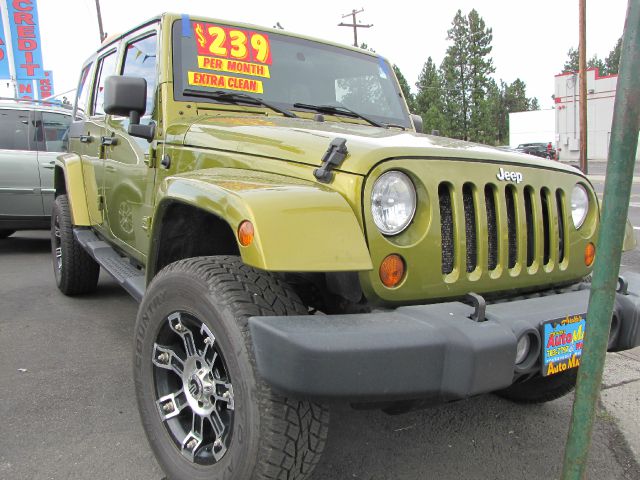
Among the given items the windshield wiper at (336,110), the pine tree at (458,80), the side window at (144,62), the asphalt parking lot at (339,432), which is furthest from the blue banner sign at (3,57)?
the pine tree at (458,80)

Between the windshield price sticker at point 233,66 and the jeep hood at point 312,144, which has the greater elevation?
the windshield price sticker at point 233,66

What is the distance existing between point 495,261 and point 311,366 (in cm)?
95

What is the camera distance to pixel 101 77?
14.8 feet

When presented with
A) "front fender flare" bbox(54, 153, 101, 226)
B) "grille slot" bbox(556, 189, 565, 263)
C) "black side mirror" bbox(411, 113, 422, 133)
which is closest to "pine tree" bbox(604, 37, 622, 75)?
"black side mirror" bbox(411, 113, 422, 133)

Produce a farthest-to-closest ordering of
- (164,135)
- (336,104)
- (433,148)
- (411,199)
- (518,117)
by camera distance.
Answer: (518,117), (336,104), (164,135), (433,148), (411,199)

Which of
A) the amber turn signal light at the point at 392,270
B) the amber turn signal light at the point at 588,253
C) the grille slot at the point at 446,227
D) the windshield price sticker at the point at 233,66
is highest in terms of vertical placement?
the windshield price sticker at the point at 233,66

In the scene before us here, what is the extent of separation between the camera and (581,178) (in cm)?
256

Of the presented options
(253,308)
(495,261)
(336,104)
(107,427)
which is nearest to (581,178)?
(495,261)

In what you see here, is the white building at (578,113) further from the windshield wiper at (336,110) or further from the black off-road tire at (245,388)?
the black off-road tire at (245,388)

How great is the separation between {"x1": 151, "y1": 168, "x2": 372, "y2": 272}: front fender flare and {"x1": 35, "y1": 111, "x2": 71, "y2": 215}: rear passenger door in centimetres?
561

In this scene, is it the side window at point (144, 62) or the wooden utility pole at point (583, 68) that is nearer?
the side window at point (144, 62)

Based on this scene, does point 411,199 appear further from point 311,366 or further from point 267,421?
point 267,421

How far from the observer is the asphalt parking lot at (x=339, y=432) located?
93.8 inches

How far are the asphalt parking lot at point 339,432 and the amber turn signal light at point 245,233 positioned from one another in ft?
3.15
